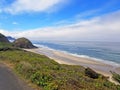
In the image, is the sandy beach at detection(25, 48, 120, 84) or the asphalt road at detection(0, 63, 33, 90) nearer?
the asphalt road at detection(0, 63, 33, 90)

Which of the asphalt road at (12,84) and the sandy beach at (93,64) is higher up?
the asphalt road at (12,84)

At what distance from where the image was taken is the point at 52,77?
15859mm

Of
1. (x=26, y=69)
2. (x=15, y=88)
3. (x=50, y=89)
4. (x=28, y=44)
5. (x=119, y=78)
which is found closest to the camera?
(x=50, y=89)

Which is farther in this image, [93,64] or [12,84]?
[93,64]

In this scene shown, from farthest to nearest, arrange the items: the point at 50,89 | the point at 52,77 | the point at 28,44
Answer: the point at 28,44 < the point at 52,77 < the point at 50,89

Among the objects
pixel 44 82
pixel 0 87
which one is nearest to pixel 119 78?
pixel 44 82

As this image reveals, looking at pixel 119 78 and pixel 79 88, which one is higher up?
pixel 79 88

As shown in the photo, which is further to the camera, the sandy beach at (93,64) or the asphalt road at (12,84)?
the sandy beach at (93,64)

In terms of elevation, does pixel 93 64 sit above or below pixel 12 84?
below

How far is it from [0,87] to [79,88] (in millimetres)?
5044

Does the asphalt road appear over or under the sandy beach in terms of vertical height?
over

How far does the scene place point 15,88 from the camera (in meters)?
14.6

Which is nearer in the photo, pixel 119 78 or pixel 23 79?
pixel 23 79

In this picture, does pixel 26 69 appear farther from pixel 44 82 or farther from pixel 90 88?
pixel 90 88
